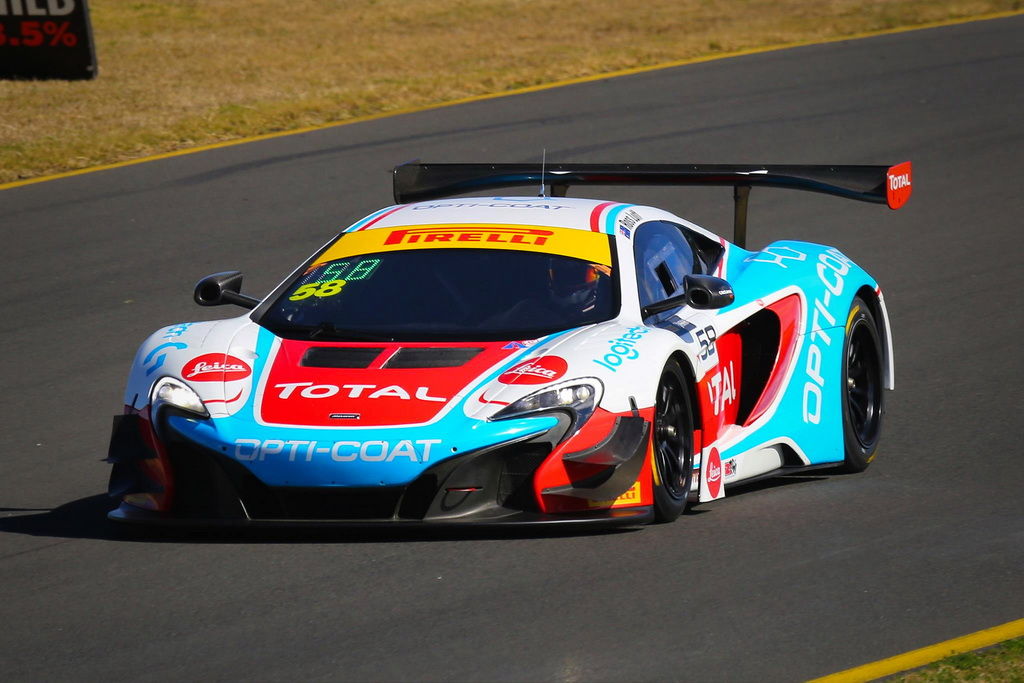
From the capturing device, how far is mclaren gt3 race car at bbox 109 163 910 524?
589cm

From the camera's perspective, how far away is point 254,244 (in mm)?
12453

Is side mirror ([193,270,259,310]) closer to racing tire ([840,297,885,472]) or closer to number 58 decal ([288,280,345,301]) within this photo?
number 58 decal ([288,280,345,301])

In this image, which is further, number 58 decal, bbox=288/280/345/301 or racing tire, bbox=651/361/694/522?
number 58 decal, bbox=288/280/345/301

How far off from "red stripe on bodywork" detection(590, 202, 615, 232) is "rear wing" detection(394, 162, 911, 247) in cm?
59

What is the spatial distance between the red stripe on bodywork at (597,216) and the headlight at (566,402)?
1334 millimetres

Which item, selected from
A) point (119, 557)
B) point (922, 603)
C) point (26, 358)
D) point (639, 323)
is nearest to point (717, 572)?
point (922, 603)

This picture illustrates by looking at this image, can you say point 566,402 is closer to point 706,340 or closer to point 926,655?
point 706,340

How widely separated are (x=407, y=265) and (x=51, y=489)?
75.7 inches

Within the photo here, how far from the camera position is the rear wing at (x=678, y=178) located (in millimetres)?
8055

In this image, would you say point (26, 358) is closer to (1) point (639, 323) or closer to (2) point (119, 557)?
(2) point (119, 557)

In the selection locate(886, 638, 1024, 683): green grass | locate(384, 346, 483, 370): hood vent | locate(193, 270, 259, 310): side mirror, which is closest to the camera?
locate(886, 638, 1024, 683): green grass

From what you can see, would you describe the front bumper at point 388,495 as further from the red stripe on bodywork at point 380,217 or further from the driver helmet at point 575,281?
the red stripe on bodywork at point 380,217

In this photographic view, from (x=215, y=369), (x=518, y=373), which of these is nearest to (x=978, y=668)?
(x=518, y=373)

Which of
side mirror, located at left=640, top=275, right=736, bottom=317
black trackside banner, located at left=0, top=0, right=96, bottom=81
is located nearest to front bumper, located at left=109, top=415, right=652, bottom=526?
side mirror, located at left=640, top=275, right=736, bottom=317
